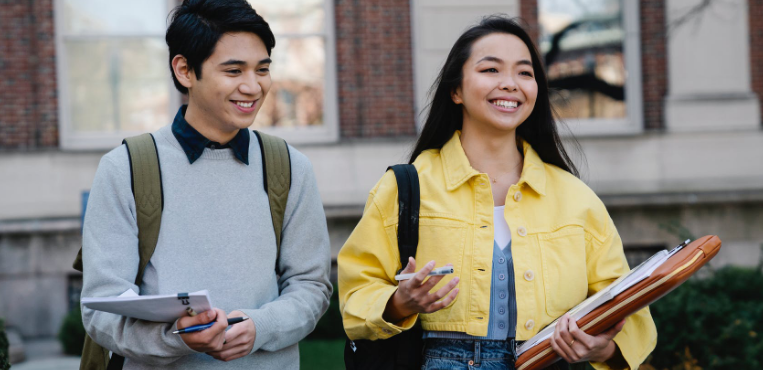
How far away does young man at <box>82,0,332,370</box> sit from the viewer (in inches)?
91.8

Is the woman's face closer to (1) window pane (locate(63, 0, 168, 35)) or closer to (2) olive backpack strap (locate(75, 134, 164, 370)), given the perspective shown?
(2) olive backpack strap (locate(75, 134, 164, 370))

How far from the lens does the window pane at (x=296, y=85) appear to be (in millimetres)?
9023

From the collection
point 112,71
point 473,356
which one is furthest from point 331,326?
point 473,356

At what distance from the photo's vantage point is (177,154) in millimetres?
2512

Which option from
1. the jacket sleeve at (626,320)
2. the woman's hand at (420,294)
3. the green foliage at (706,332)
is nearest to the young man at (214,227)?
the woman's hand at (420,294)

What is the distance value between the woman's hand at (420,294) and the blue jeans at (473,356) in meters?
0.22

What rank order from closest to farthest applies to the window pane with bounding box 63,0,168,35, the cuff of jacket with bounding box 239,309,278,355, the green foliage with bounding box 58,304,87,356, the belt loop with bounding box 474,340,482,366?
the cuff of jacket with bounding box 239,309,278,355, the belt loop with bounding box 474,340,482,366, the green foliage with bounding box 58,304,87,356, the window pane with bounding box 63,0,168,35

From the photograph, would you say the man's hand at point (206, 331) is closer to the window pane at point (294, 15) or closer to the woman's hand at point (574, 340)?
the woman's hand at point (574, 340)

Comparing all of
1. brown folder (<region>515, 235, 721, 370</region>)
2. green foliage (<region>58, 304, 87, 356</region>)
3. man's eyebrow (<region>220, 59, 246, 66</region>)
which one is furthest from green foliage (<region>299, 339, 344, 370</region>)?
man's eyebrow (<region>220, 59, 246, 66</region>)

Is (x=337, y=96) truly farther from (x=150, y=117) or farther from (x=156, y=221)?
(x=156, y=221)

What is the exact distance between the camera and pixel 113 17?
8711 millimetres

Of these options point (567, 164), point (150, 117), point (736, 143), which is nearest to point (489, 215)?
point (567, 164)

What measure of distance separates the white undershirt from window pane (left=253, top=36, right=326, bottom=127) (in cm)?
659

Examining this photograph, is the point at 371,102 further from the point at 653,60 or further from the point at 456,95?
the point at 456,95
